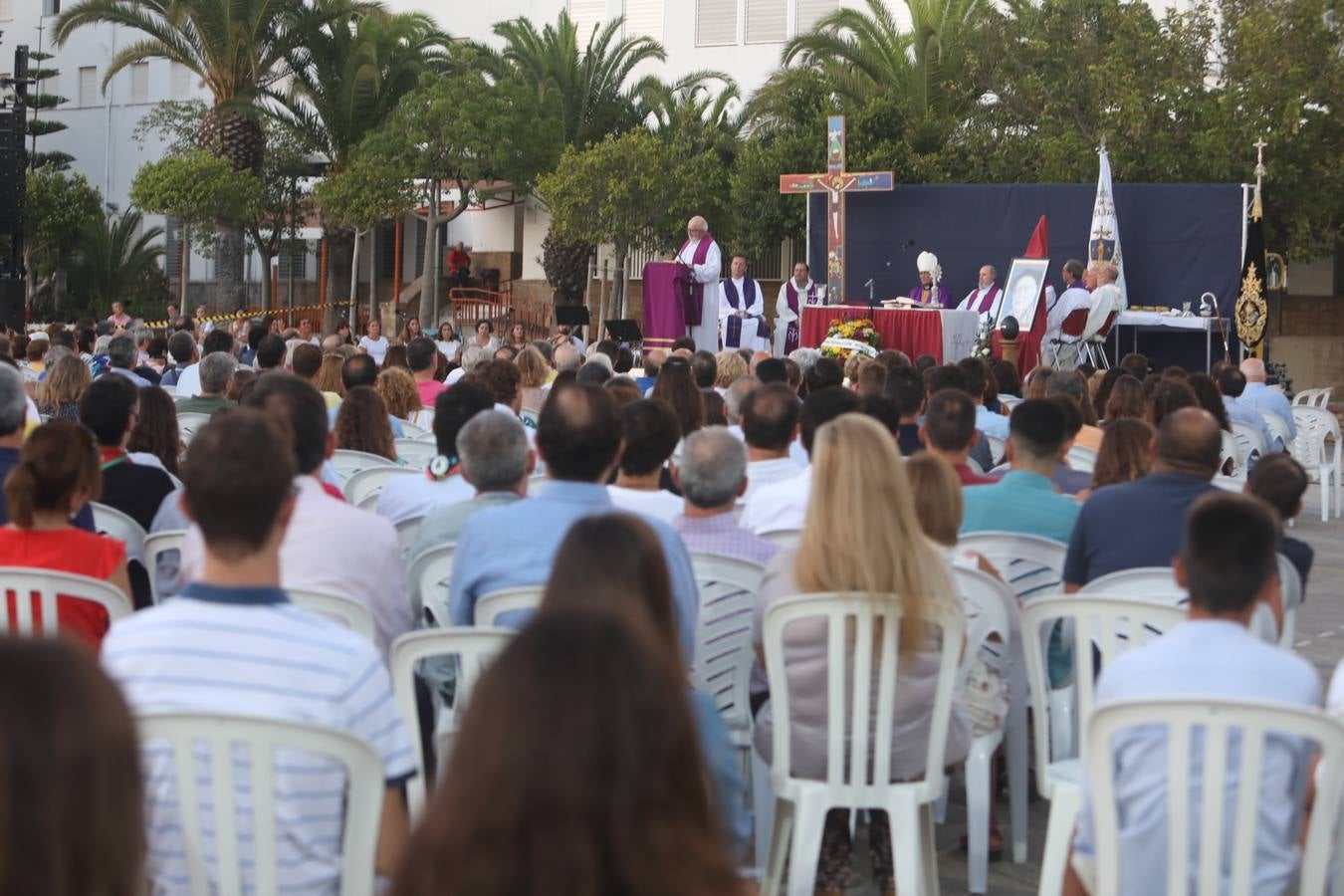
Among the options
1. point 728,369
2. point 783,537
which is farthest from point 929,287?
point 783,537

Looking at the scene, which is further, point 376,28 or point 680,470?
point 376,28

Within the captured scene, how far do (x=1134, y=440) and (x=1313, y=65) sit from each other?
1907cm

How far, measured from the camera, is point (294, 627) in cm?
311

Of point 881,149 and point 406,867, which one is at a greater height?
point 881,149

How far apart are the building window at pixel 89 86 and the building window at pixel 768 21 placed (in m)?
17.9

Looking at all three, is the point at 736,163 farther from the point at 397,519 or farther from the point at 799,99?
the point at 397,519

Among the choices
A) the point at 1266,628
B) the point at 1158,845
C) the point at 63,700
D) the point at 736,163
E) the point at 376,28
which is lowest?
the point at 1158,845

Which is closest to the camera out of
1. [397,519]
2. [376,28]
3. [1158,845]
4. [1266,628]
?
[1158,845]

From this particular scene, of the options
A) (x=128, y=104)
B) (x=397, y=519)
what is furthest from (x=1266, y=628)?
(x=128, y=104)

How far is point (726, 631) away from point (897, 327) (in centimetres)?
1442

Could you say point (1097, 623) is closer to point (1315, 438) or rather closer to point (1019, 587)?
point (1019, 587)

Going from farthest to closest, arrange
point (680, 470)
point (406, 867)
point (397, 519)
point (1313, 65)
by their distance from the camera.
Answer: point (1313, 65) < point (397, 519) < point (680, 470) < point (406, 867)

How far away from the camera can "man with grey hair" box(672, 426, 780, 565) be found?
5094 millimetres

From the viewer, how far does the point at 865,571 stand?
4.30m
